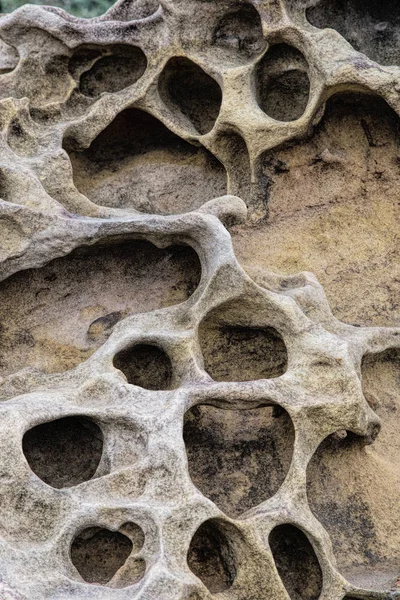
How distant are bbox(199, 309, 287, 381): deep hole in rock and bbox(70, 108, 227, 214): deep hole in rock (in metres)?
0.69

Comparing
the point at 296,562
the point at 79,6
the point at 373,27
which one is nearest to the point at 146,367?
the point at 296,562

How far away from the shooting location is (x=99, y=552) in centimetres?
298

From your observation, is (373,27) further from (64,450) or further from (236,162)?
(64,450)

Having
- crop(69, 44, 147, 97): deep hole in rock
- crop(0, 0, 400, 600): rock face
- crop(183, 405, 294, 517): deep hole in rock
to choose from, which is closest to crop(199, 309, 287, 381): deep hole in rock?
crop(0, 0, 400, 600): rock face

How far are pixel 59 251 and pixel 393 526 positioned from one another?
1.51 meters

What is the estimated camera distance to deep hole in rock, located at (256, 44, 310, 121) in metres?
3.90

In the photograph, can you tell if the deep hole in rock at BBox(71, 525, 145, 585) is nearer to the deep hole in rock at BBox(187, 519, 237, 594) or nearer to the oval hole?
the deep hole in rock at BBox(187, 519, 237, 594)

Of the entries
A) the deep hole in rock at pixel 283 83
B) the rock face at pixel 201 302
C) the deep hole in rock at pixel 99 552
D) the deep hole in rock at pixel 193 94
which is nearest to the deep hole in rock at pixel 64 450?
the rock face at pixel 201 302

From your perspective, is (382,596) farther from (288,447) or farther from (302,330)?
(302,330)

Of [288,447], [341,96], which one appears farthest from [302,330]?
[341,96]

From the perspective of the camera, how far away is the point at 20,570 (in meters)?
2.68

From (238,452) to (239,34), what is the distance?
1.79m

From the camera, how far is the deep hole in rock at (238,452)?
126 inches

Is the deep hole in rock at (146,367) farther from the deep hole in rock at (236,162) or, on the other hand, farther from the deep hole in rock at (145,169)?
the deep hole in rock at (236,162)
